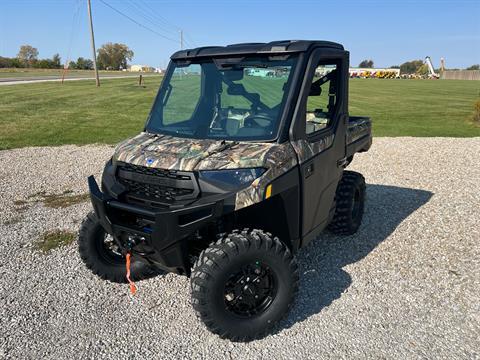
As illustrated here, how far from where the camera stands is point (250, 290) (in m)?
3.31

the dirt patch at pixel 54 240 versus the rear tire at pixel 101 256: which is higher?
the rear tire at pixel 101 256

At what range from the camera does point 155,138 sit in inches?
151

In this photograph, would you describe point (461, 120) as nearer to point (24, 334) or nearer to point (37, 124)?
point (37, 124)

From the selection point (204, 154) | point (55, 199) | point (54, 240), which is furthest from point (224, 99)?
point (55, 199)

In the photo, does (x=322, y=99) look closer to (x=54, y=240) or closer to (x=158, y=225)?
(x=158, y=225)

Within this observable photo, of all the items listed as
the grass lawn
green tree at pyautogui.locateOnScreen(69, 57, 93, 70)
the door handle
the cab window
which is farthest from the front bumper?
green tree at pyautogui.locateOnScreen(69, 57, 93, 70)

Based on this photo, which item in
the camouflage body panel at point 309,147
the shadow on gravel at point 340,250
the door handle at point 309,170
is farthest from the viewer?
the shadow on gravel at point 340,250

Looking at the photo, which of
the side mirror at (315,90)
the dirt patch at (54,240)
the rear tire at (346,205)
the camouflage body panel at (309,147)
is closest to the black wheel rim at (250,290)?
the camouflage body panel at (309,147)

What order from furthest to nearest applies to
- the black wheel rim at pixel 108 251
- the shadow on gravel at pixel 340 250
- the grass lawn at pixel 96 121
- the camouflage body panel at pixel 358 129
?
the grass lawn at pixel 96 121, the camouflage body panel at pixel 358 129, the black wheel rim at pixel 108 251, the shadow on gravel at pixel 340 250

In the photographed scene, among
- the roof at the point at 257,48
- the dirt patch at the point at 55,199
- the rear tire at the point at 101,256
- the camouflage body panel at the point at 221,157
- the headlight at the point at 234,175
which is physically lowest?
the dirt patch at the point at 55,199

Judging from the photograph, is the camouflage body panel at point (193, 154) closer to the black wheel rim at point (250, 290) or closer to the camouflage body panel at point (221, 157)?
the camouflage body panel at point (221, 157)

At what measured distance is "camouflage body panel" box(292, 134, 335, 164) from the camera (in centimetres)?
355

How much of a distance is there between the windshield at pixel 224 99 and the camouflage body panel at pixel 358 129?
1439mm

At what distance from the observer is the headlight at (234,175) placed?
3.18 metres
